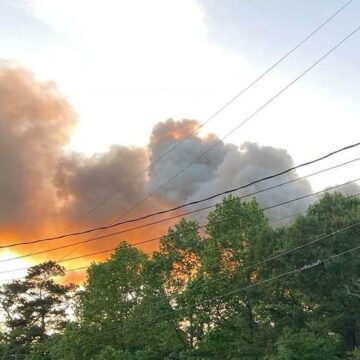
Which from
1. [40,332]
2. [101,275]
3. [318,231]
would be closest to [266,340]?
[318,231]

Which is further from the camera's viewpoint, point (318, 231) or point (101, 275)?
point (101, 275)

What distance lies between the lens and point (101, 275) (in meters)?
43.8

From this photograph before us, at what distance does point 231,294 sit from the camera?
3725 centimetres

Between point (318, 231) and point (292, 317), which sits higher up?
point (318, 231)

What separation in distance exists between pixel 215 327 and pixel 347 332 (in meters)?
8.86

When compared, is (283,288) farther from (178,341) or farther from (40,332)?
(40,332)

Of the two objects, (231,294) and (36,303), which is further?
(36,303)

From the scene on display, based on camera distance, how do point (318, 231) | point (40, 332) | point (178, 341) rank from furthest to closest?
1. point (40, 332)
2. point (178, 341)
3. point (318, 231)

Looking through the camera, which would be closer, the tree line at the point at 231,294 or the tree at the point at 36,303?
the tree line at the point at 231,294

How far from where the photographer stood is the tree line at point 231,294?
3306 centimetres

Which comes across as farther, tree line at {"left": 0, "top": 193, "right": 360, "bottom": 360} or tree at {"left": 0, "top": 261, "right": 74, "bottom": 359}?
tree at {"left": 0, "top": 261, "right": 74, "bottom": 359}

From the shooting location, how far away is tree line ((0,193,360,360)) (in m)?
33.1

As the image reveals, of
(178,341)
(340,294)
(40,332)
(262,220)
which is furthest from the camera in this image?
(40,332)

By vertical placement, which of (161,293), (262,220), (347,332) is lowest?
(347,332)
